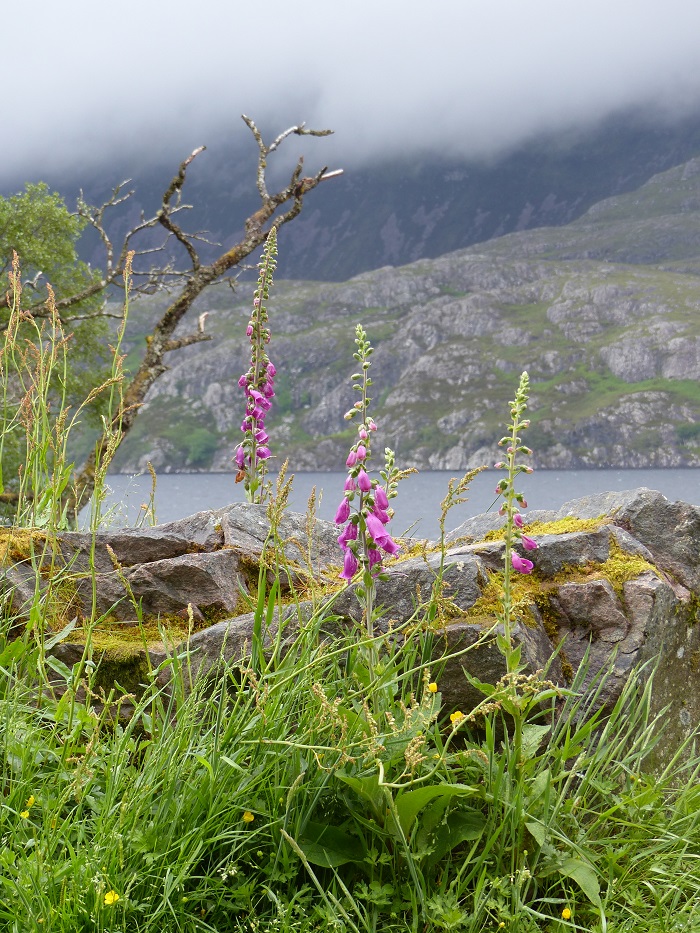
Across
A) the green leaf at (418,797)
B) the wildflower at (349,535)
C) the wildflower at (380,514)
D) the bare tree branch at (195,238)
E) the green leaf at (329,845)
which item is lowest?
the green leaf at (329,845)

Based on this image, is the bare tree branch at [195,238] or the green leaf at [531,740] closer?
the green leaf at [531,740]

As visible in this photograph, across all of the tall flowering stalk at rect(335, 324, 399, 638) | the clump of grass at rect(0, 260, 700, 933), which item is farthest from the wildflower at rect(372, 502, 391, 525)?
the clump of grass at rect(0, 260, 700, 933)

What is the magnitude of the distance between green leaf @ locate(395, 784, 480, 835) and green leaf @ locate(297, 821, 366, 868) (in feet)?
1.04

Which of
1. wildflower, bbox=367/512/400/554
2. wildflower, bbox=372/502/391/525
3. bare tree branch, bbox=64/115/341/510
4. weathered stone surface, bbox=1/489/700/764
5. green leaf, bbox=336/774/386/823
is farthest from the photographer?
bare tree branch, bbox=64/115/341/510

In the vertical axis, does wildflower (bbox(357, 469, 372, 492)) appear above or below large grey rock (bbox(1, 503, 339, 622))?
above

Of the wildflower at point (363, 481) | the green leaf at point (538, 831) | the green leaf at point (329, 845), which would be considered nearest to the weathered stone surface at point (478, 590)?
the wildflower at point (363, 481)

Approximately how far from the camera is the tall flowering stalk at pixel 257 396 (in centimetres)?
920

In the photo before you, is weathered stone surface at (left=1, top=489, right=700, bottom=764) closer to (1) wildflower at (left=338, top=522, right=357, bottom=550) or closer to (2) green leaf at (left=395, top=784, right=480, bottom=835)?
(1) wildflower at (left=338, top=522, right=357, bottom=550)

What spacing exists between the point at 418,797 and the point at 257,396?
619 cm

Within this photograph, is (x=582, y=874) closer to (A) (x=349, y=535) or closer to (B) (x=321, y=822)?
(B) (x=321, y=822)

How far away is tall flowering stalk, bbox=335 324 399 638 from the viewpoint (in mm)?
4414

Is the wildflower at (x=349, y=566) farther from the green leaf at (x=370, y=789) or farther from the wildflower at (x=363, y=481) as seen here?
the green leaf at (x=370, y=789)

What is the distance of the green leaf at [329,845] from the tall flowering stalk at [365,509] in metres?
1.09

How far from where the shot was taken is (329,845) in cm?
416
